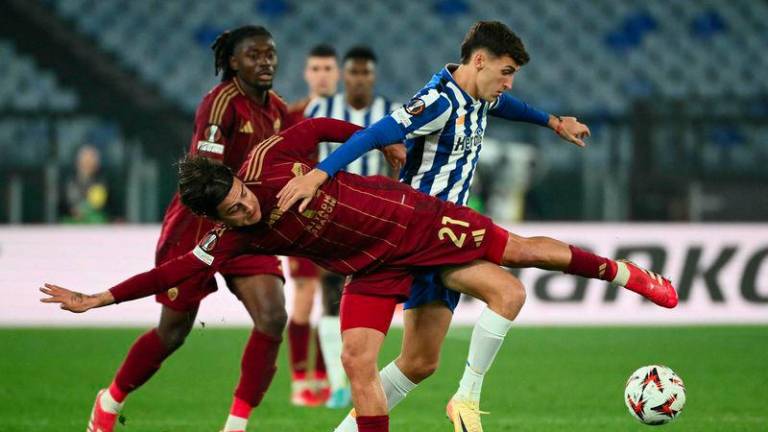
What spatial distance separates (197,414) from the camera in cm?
693

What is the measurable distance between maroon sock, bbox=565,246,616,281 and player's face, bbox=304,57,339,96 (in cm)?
336

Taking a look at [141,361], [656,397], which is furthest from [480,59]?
[141,361]

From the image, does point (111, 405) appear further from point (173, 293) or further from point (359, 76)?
point (359, 76)

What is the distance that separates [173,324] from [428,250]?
1.61 m

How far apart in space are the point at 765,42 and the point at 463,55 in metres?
13.9

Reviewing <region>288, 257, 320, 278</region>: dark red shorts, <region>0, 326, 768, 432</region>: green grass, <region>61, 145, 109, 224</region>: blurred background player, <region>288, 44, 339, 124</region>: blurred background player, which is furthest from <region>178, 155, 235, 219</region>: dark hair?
<region>61, 145, 109, 224</region>: blurred background player

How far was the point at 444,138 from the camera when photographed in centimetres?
523

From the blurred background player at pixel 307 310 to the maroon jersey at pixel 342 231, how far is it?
2704mm

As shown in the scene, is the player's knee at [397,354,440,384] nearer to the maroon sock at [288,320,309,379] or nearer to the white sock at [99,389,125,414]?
the white sock at [99,389,125,414]

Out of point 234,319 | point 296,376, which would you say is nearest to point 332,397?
point 296,376

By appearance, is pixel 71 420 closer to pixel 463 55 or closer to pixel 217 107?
pixel 217 107

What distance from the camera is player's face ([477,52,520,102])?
514 cm

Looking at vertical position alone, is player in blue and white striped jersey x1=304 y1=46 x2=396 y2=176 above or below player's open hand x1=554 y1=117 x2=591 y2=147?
above

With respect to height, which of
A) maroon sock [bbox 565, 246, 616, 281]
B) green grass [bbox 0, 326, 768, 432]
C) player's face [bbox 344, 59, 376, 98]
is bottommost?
green grass [bbox 0, 326, 768, 432]
